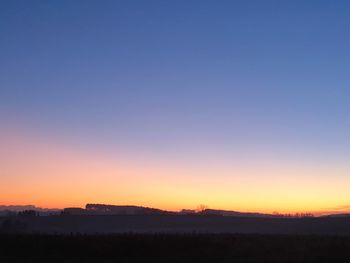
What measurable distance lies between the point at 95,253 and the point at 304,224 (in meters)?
85.0

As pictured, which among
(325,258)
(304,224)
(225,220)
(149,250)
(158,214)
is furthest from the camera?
(158,214)

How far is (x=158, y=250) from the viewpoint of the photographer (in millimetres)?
45375

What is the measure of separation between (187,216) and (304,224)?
45.2 m

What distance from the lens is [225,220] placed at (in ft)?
495

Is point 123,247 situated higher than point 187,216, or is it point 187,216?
point 187,216

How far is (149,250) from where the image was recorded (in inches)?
1778

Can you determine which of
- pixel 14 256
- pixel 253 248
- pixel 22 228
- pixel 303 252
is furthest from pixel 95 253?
pixel 22 228

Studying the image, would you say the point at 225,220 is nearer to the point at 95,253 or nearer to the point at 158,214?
the point at 158,214

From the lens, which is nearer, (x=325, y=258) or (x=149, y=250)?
(x=325, y=258)

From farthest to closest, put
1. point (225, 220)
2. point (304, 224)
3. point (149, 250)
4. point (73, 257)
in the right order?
point (225, 220)
point (304, 224)
point (149, 250)
point (73, 257)

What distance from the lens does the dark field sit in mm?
39219

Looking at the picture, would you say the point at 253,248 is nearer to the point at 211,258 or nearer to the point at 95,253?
the point at 211,258

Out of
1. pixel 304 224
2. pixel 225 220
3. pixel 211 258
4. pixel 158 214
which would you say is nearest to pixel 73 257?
pixel 211 258

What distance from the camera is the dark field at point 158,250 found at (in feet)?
129
